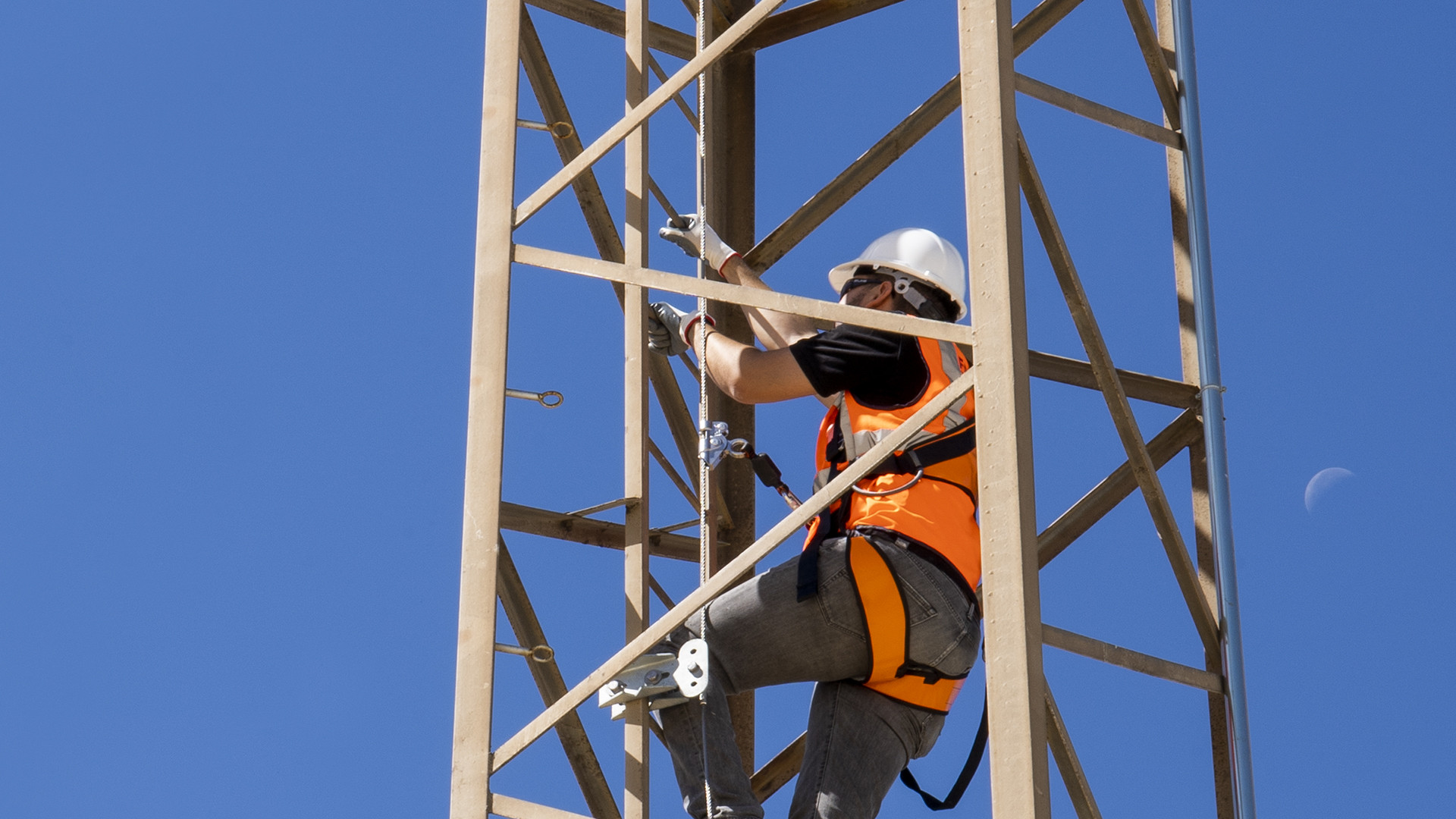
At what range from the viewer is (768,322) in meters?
7.37

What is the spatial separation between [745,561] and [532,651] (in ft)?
4.18

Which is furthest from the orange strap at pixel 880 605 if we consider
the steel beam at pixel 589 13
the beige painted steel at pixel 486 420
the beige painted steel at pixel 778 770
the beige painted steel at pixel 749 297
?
the steel beam at pixel 589 13

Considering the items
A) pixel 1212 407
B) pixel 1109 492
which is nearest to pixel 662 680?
pixel 1109 492

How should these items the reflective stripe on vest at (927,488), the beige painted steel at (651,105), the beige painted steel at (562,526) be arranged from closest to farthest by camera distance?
the reflective stripe on vest at (927,488) → the beige painted steel at (651,105) → the beige painted steel at (562,526)

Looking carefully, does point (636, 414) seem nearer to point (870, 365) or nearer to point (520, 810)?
point (870, 365)

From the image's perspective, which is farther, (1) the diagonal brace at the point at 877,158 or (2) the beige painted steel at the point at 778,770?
(1) the diagonal brace at the point at 877,158

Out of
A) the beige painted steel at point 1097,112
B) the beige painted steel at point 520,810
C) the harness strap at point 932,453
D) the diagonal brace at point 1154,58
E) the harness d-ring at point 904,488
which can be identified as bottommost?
the beige painted steel at point 520,810

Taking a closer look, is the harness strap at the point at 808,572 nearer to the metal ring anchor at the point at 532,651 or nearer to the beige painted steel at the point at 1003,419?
the beige painted steel at the point at 1003,419

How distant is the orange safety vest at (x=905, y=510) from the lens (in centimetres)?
636

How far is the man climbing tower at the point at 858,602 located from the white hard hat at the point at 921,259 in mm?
488

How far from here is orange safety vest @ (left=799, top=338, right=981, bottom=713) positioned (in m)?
6.36

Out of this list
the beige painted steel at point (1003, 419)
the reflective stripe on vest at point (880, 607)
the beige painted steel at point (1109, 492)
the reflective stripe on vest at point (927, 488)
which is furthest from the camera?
the beige painted steel at point (1109, 492)

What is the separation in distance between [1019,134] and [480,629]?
2668mm

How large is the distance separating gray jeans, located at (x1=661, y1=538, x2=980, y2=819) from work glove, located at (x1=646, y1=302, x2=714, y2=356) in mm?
1158
